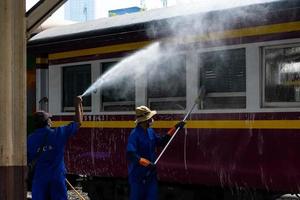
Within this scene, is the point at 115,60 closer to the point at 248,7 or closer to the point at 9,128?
the point at 248,7

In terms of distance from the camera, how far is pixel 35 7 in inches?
201

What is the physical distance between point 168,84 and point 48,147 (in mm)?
2389

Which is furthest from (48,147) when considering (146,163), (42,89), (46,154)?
(42,89)

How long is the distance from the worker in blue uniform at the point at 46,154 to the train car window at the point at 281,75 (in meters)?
2.30

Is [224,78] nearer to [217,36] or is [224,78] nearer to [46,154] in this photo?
[217,36]

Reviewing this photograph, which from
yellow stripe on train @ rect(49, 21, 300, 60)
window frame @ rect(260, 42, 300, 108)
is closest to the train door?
yellow stripe on train @ rect(49, 21, 300, 60)

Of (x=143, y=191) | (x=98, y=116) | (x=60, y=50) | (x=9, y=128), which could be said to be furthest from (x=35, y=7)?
(x=60, y=50)

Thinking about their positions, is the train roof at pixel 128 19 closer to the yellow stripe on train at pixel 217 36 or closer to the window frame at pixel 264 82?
the yellow stripe on train at pixel 217 36

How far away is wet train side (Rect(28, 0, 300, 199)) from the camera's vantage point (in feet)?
21.1

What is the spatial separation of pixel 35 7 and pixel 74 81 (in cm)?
434

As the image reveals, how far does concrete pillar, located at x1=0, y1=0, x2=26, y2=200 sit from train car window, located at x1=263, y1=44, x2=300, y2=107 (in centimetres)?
306

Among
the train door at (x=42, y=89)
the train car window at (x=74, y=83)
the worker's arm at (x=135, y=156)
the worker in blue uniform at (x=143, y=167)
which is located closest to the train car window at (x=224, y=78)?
the worker in blue uniform at (x=143, y=167)

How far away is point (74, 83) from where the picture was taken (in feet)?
30.9

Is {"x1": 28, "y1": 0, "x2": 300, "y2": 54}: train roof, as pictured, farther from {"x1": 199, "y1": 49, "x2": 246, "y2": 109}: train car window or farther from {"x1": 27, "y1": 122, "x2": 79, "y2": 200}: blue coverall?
{"x1": 27, "y1": 122, "x2": 79, "y2": 200}: blue coverall
